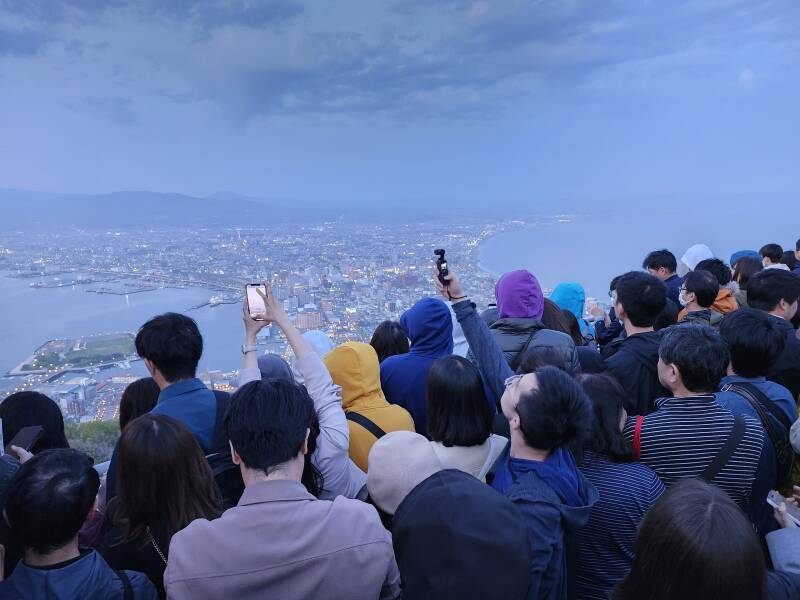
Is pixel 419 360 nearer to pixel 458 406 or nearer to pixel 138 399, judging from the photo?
pixel 458 406

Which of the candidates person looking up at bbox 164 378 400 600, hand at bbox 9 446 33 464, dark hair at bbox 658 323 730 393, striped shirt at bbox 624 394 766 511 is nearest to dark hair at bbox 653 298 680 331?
dark hair at bbox 658 323 730 393

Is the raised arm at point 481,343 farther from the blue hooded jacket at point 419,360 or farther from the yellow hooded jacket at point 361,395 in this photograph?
the yellow hooded jacket at point 361,395

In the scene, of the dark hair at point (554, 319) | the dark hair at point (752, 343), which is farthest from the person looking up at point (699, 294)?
the dark hair at point (752, 343)

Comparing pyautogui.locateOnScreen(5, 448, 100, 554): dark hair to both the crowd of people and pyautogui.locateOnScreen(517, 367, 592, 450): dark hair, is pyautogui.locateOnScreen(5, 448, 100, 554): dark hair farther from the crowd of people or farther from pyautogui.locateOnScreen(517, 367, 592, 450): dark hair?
pyautogui.locateOnScreen(517, 367, 592, 450): dark hair

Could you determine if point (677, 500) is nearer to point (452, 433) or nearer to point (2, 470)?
point (452, 433)

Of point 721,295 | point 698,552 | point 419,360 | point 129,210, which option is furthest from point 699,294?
point 129,210

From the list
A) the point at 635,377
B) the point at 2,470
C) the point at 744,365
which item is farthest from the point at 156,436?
the point at 744,365
